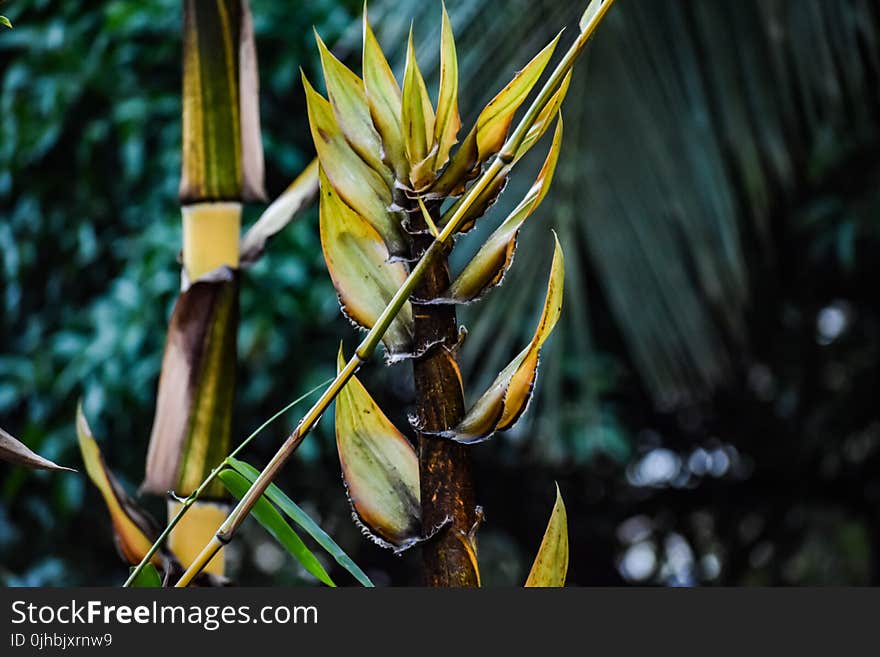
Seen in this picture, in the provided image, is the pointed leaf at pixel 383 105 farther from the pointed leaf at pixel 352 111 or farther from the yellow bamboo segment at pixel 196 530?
the yellow bamboo segment at pixel 196 530

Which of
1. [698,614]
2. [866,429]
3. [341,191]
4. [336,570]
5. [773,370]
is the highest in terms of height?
[341,191]

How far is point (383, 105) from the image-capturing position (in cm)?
23

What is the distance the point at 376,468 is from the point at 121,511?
5.2 inches

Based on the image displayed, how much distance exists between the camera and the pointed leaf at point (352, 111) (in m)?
0.24

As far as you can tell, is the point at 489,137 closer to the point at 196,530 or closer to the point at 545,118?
the point at 545,118

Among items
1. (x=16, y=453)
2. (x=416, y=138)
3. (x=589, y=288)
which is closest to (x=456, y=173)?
(x=416, y=138)

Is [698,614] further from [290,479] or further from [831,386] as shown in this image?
[831,386]

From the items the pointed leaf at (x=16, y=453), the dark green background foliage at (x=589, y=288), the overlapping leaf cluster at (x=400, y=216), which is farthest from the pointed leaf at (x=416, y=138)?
the dark green background foliage at (x=589, y=288)

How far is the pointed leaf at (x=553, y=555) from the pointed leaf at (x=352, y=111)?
0.09 metres

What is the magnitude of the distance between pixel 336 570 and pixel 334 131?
1.45m

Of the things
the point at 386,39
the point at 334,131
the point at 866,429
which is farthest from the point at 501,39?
the point at 866,429

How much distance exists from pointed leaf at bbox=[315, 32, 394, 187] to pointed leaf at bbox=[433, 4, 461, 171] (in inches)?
0.5

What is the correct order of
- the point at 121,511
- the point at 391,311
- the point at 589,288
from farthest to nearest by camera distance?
the point at 589,288 → the point at 121,511 → the point at 391,311

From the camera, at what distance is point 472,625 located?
0.72 feet
